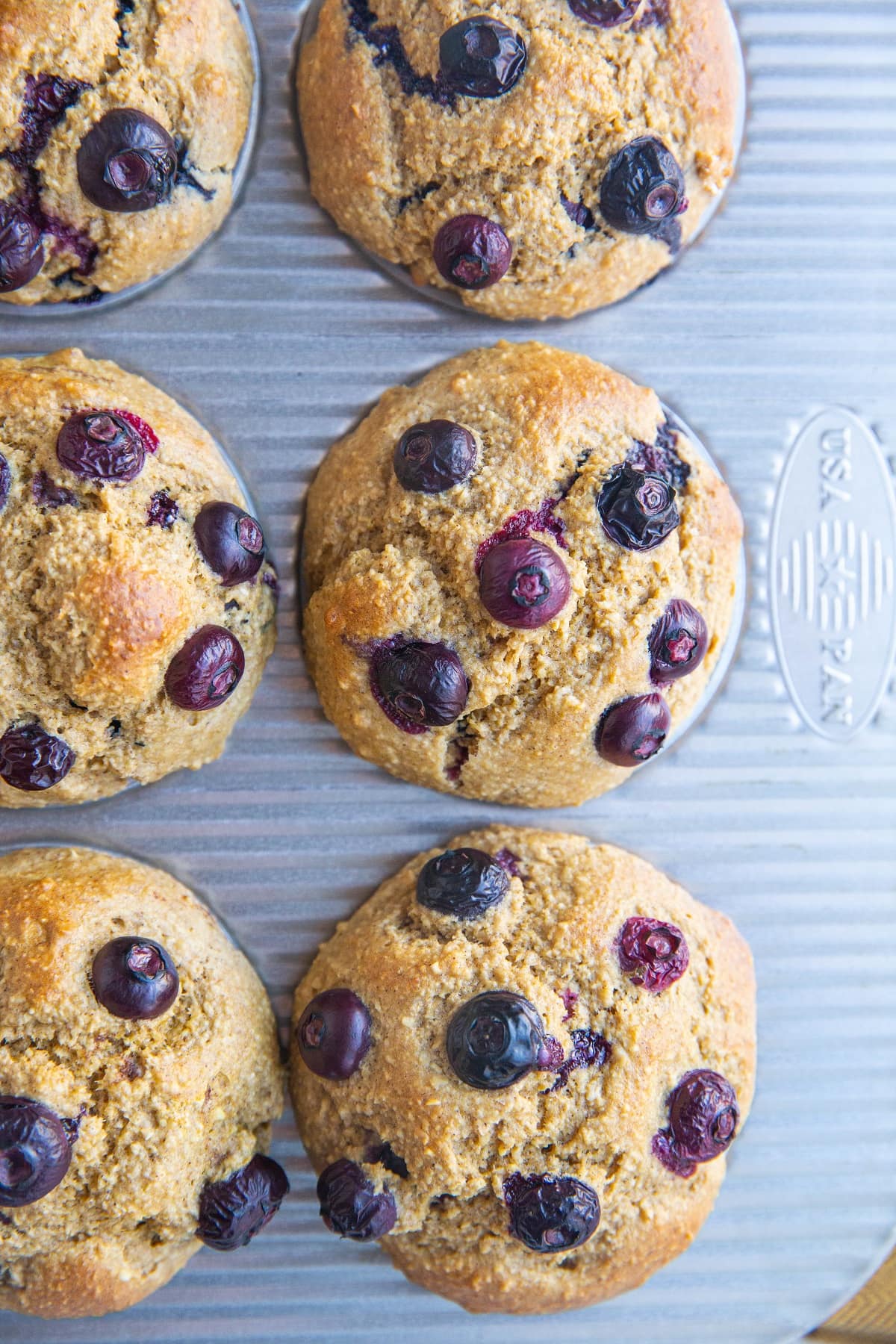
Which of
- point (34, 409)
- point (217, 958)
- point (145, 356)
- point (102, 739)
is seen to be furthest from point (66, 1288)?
point (145, 356)

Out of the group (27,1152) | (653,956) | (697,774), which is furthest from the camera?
(697,774)

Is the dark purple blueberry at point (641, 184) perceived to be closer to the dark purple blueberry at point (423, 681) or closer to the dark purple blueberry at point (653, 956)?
the dark purple blueberry at point (423, 681)

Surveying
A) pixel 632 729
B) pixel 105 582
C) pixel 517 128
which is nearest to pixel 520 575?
pixel 632 729

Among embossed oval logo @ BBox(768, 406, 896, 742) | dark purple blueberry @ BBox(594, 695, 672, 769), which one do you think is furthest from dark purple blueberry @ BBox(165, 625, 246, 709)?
embossed oval logo @ BBox(768, 406, 896, 742)

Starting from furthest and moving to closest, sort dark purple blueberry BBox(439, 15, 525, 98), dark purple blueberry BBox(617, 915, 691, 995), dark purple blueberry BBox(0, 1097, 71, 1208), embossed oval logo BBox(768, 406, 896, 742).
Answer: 1. embossed oval logo BBox(768, 406, 896, 742)
2. dark purple blueberry BBox(617, 915, 691, 995)
3. dark purple blueberry BBox(439, 15, 525, 98)
4. dark purple blueberry BBox(0, 1097, 71, 1208)

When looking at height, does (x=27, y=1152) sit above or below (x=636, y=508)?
below

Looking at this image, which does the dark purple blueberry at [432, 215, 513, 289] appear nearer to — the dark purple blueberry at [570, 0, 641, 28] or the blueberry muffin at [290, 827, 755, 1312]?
the dark purple blueberry at [570, 0, 641, 28]

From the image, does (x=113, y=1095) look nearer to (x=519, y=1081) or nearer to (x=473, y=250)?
(x=519, y=1081)

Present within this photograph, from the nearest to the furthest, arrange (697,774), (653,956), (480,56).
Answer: (480,56)
(653,956)
(697,774)
